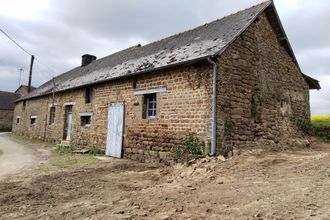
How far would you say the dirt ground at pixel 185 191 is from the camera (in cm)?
443

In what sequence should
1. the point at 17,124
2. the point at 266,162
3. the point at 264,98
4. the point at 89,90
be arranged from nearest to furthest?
the point at 266,162
the point at 264,98
the point at 89,90
the point at 17,124

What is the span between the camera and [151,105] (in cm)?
1066

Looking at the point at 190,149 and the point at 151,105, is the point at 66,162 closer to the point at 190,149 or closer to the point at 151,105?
the point at 151,105

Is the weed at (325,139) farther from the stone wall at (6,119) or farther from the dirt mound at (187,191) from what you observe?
the stone wall at (6,119)

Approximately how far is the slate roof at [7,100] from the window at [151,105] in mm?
32705

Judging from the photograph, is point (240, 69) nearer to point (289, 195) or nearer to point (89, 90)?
point (289, 195)

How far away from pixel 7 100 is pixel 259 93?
124 ft

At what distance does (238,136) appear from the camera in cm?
916

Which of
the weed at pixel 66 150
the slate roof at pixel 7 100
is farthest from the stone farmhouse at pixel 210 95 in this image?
the slate roof at pixel 7 100

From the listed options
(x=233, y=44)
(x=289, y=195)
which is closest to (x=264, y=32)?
(x=233, y=44)

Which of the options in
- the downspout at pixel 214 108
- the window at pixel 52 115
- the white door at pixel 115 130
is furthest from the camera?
the window at pixel 52 115

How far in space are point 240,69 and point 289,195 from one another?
563 cm

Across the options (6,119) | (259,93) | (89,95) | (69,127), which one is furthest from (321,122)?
(6,119)

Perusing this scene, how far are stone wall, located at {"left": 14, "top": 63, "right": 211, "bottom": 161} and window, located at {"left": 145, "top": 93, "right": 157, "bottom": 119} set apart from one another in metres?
0.27
